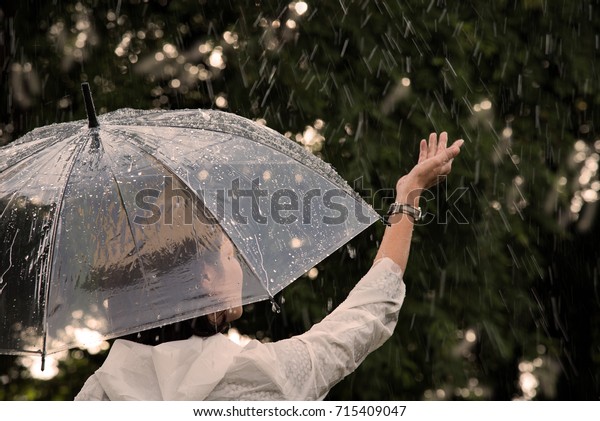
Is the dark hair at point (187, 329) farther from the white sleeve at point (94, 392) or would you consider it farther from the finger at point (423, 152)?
the finger at point (423, 152)

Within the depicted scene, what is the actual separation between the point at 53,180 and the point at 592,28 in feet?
13.0

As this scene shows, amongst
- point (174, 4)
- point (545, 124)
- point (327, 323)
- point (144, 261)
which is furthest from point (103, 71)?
point (327, 323)

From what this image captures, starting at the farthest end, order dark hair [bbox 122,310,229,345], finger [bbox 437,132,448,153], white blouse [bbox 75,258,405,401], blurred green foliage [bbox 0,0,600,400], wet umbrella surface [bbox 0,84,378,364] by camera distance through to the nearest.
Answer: blurred green foliage [bbox 0,0,600,400] → finger [bbox 437,132,448,153] → wet umbrella surface [bbox 0,84,378,364] → dark hair [bbox 122,310,229,345] → white blouse [bbox 75,258,405,401]

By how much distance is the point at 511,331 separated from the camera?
5.36 metres

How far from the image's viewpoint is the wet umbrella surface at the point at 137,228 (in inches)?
92.2

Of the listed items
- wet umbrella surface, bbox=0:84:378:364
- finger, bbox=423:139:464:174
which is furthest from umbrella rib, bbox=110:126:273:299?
finger, bbox=423:139:464:174

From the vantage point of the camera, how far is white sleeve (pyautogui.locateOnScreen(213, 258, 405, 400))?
6.82ft

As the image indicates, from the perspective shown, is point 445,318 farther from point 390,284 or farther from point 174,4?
point 390,284

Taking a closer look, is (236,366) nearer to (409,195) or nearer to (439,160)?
(409,195)

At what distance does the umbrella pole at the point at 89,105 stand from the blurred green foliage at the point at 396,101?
2563mm

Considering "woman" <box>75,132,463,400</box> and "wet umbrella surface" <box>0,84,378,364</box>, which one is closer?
"woman" <box>75,132,463,400</box>

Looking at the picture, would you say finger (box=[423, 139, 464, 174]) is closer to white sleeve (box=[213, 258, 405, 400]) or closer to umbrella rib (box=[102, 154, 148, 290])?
white sleeve (box=[213, 258, 405, 400])

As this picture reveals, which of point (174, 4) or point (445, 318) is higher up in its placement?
point (174, 4)

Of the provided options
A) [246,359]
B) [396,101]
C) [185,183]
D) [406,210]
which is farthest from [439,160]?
[396,101]
